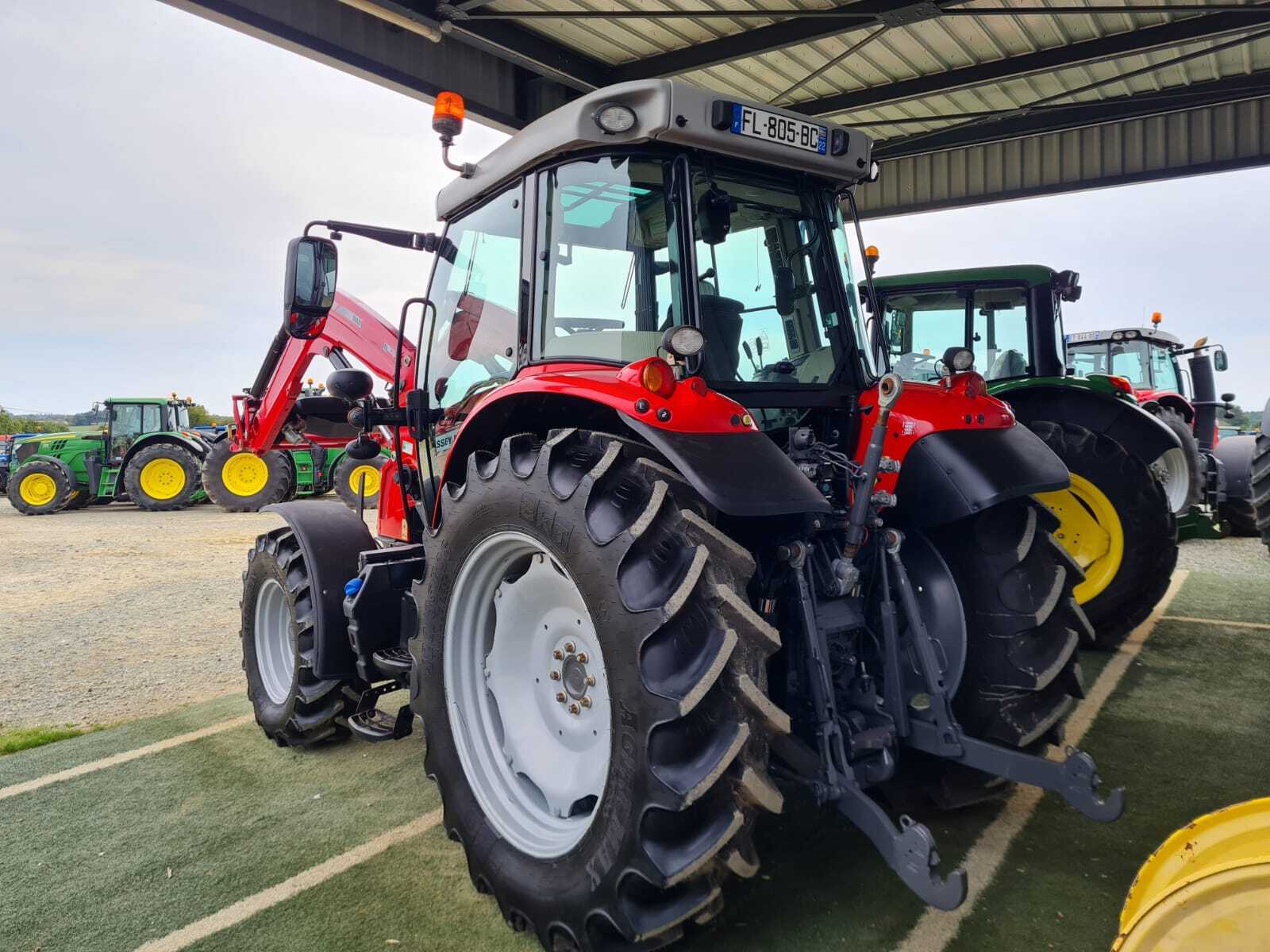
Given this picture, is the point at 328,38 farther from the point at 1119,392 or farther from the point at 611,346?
the point at 1119,392

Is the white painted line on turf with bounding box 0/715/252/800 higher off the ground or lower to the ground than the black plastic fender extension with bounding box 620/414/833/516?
lower

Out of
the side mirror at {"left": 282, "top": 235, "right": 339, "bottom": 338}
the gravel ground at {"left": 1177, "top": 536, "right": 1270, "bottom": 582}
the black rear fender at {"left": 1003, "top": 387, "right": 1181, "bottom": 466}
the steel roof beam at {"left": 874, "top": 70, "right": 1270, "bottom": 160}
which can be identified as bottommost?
the gravel ground at {"left": 1177, "top": 536, "right": 1270, "bottom": 582}

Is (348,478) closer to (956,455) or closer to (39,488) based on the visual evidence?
(39,488)

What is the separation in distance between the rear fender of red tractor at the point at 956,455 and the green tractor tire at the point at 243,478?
1244cm

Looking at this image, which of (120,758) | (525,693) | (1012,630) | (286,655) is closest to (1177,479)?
(1012,630)

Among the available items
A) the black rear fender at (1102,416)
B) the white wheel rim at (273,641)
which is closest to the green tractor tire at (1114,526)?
the black rear fender at (1102,416)

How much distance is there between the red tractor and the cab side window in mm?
19

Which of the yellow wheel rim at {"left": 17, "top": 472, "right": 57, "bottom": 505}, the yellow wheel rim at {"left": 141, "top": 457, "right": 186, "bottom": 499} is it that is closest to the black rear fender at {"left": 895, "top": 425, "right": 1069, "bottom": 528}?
the yellow wheel rim at {"left": 141, "top": 457, "right": 186, "bottom": 499}

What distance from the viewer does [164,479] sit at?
13789mm

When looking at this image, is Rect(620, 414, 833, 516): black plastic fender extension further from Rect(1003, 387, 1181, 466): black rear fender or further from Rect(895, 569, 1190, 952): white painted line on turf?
Rect(1003, 387, 1181, 466): black rear fender

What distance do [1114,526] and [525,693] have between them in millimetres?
3825

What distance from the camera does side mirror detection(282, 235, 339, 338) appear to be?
2.98 meters

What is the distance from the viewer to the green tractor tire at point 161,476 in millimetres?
13625

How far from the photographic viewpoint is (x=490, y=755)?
2414mm
